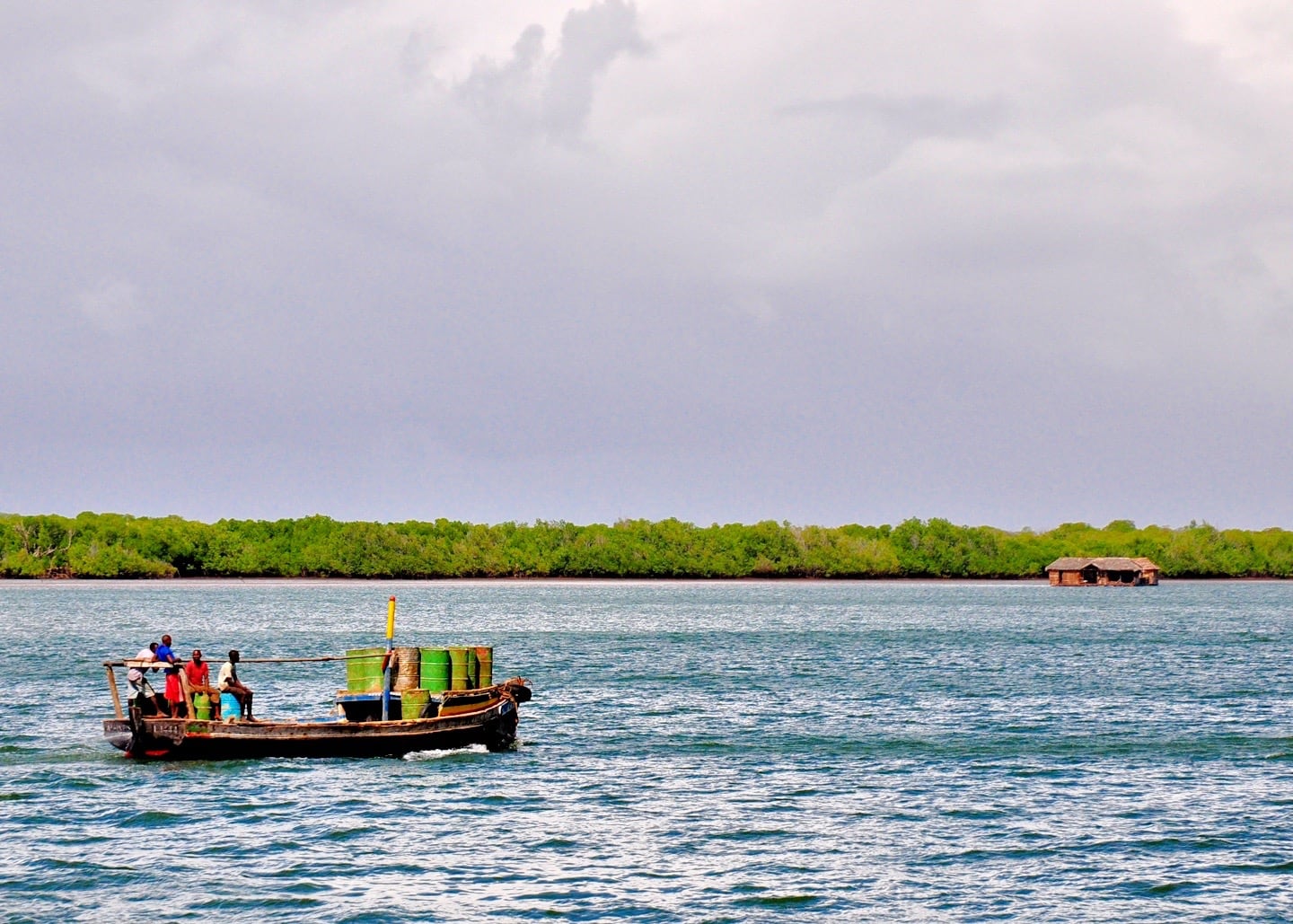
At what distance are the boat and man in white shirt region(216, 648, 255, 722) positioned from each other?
1.69 ft

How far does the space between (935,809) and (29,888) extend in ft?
55.6

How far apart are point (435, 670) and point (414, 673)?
1.70ft

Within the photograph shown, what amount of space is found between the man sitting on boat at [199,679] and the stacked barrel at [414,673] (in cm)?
331

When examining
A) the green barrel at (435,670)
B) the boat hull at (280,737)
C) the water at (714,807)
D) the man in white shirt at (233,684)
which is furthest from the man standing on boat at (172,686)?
the green barrel at (435,670)

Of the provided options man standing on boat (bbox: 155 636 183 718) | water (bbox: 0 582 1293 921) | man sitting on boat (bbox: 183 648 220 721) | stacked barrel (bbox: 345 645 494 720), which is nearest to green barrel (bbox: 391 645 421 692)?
stacked barrel (bbox: 345 645 494 720)

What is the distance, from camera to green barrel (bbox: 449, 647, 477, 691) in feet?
126

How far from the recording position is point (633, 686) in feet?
188

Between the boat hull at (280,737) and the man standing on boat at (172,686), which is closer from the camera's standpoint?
the boat hull at (280,737)

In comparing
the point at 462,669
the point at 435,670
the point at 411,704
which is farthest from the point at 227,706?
the point at 462,669

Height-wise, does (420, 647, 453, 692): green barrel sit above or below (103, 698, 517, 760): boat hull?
above

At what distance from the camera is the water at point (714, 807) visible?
78.5 feet

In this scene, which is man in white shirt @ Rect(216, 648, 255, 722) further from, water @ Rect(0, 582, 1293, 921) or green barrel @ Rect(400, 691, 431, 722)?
green barrel @ Rect(400, 691, 431, 722)

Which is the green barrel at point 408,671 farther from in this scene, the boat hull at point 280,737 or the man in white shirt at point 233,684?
the man in white shirt at point 233,684

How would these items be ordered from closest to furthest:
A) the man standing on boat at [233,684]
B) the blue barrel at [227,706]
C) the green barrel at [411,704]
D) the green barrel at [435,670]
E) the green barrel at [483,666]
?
the man standing on boat at [233,684] → the blue barrel at [227,706] → the green barrel at [411,704] → the green barrel at [435,670] → the green barrel at [483,666]
